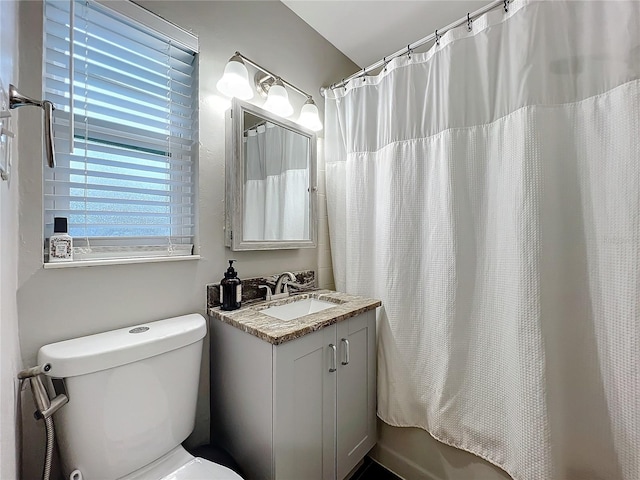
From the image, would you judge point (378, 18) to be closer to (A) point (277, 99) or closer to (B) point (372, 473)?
(A) point (277, 99)

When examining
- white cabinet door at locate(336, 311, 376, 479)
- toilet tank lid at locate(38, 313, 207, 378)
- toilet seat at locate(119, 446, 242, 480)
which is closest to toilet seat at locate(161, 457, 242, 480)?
toilet seat at locate(119, 446, 242, 480)

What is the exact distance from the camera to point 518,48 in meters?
1.03

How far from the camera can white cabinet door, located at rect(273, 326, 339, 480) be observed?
0.95 metres

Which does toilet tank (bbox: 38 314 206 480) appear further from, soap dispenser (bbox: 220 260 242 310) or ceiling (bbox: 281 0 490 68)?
ceiling (bbox: 281 0 490 68)

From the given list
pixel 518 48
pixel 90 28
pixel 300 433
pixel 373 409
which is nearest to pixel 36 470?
pixel 300 433

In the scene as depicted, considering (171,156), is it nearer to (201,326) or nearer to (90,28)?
(90,28)

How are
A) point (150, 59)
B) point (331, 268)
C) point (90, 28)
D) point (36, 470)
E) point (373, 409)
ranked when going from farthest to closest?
point (331, 268) → point (373, 409) → point (150, 59) → point (90, 28) → point (36, 470)

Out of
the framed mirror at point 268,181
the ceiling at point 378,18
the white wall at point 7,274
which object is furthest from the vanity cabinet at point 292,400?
the ceiling at point 378,18

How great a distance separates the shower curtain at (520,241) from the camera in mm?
914

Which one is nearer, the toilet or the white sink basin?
the toilet

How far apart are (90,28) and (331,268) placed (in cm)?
150

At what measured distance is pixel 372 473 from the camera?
4.78 ft

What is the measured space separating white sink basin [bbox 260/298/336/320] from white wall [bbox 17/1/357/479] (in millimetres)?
202

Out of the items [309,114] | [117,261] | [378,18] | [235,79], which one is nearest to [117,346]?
[117,261]
